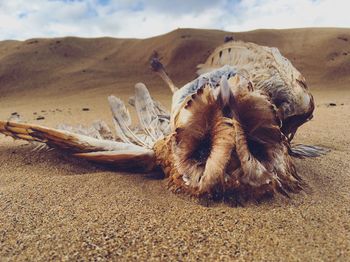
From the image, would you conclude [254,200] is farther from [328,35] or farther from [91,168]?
[328,35]

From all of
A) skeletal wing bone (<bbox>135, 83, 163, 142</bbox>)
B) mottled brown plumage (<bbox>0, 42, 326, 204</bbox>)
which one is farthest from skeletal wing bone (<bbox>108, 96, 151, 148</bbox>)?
mottled brown plumage (<bbox>0, 42, 326, 204</bbox>)

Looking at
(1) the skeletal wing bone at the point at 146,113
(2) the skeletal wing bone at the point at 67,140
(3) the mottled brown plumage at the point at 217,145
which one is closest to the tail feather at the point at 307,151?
(3) the mottled brown plumage at the point at 217,145

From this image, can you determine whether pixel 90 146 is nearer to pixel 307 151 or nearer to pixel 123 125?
pixel 123 125

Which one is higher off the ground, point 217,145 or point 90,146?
point 217,145

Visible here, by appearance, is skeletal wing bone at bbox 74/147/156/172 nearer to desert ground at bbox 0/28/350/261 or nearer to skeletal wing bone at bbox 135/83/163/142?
desert ground at bbox 0/28/350/261

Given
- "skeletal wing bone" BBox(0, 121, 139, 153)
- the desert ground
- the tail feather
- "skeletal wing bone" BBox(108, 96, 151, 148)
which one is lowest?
the tail feather

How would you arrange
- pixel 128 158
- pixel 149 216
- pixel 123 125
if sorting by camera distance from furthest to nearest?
pixel 123 125
pixel 128 158
pixel 149 216

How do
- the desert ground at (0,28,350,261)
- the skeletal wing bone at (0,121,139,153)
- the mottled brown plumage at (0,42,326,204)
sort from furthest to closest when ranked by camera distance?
1. the skeletal wing bone at (0,121,139,153)
2. the mottled brown plumage at (0,42,326,204)
3. the desert ground at (0,28,350,261)

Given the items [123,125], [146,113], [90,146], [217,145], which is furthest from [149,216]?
[146,113]

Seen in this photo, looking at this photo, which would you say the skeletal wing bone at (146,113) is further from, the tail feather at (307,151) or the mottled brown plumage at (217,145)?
the tail feather at (307,151)
